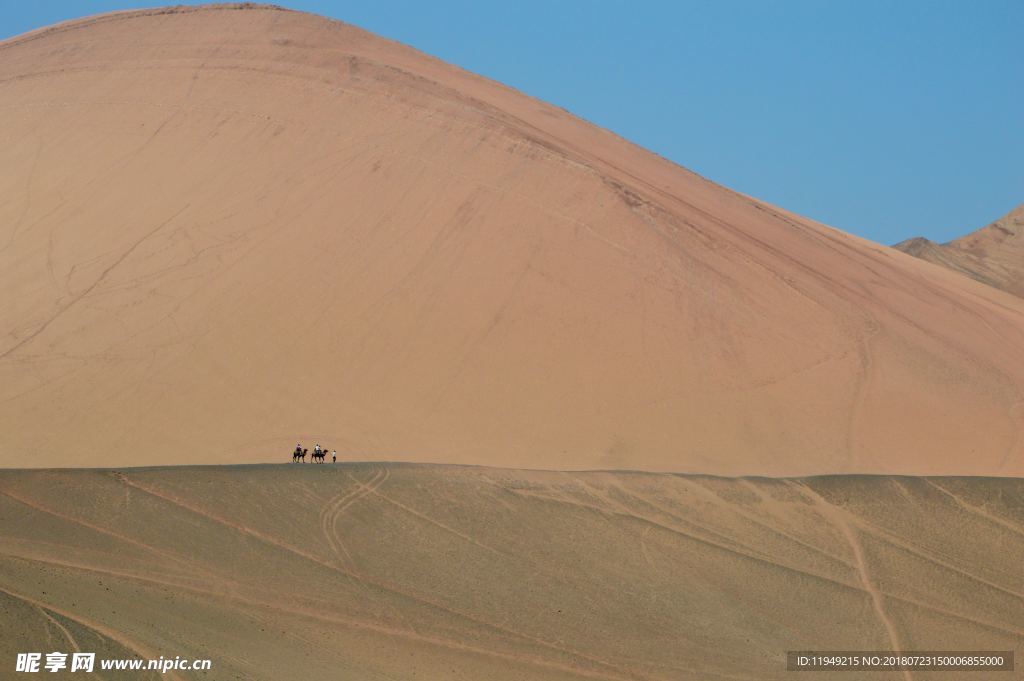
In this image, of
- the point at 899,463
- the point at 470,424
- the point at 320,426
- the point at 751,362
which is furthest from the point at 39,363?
the point at 899,463

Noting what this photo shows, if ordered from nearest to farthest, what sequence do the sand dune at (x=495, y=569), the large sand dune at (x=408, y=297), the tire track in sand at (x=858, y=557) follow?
the sand dune at (x=495, y=569) < the tire track in sand at (x=858, y=557) < the large sand dune at (x=408, y=297)

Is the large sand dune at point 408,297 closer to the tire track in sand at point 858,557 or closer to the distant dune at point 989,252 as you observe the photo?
the tire track in sand at point 858,557

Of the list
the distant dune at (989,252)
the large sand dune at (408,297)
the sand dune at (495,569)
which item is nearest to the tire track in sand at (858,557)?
the sand dune at (495,569)

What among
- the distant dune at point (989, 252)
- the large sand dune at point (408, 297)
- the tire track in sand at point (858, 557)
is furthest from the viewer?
the distant dune at point (989, 252)

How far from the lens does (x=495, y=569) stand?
21.1 metres

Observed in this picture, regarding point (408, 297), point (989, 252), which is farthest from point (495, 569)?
point (989, 252)

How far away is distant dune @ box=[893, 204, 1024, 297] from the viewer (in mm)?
75537

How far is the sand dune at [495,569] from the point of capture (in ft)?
60.4

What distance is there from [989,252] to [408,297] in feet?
192

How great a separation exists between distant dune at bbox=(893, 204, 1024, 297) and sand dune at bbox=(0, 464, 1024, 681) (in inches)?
2031

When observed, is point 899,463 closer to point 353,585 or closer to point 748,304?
point 748,304

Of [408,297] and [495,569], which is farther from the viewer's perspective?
[408,297]

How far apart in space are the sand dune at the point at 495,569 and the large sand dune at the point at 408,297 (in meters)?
1.60

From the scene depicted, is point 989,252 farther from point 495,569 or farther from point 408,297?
point 495,569
